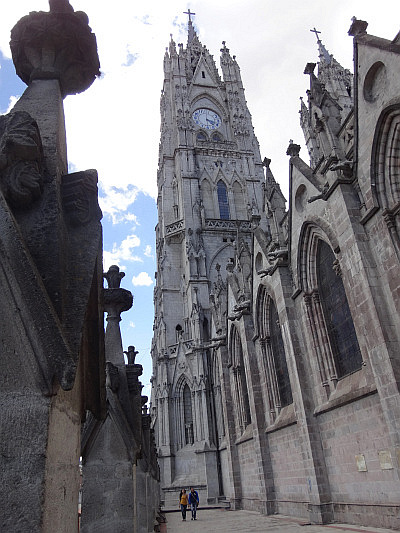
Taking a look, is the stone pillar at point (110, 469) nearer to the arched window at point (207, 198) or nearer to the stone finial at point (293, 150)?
the stone finial at point (293, 150)

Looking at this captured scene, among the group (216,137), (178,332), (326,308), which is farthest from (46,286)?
(216,137)

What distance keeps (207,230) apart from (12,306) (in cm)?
3271

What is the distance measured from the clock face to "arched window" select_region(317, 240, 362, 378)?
33.7 metres

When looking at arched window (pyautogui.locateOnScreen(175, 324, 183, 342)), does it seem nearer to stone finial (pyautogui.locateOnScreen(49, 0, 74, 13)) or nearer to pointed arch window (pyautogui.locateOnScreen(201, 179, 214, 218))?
pointed arch window (pyautogui.locateOnScreen(201, 179, 214, 218))

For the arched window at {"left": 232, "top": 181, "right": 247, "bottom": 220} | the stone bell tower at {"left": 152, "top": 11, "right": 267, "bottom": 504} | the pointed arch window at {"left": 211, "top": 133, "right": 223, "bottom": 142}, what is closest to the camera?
the stone bell tower at {"left": 152, "top": 11, "right": 267, "bottom": 504}

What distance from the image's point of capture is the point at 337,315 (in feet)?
39.1

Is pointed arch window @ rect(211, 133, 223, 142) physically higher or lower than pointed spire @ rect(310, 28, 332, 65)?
higher

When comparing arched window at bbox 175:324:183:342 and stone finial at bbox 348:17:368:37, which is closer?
stone finial at bbox 348:17:368:37

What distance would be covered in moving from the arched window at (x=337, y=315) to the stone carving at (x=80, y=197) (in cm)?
967

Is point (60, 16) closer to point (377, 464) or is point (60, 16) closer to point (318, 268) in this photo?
point (377, 464)

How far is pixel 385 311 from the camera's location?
8922mm

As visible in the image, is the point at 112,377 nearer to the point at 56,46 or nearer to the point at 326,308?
the point at 56,46

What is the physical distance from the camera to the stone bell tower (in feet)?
84.5

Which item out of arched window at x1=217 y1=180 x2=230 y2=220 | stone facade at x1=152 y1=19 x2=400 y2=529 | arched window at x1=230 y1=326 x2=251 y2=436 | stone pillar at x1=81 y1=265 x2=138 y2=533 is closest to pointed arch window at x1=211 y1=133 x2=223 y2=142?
arched window at x1=217 y1=180 x2=230 y2=220
